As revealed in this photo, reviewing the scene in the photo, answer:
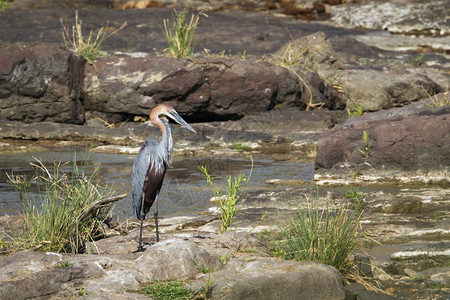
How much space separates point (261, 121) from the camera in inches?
582

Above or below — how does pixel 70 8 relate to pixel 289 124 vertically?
above

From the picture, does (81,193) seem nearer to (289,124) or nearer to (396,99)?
(289,124)

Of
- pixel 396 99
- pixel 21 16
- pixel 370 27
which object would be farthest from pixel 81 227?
pixel 370 27

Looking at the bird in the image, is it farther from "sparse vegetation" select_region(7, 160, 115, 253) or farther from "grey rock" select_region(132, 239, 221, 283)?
"grey rock" select_region(132, 239, 221, 283)

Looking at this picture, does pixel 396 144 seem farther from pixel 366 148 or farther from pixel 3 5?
pixel 3 5

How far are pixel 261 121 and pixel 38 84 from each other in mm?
4312

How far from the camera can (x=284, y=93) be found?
51.1 feet

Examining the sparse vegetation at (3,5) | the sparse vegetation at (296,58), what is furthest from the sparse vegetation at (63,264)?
the sparse vegetation at (3,5)

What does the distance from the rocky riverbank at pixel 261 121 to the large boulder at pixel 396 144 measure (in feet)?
0.06

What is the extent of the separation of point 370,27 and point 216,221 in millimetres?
16232

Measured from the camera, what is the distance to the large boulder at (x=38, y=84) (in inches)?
557

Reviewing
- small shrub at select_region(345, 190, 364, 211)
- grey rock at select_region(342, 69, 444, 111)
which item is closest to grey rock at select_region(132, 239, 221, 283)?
small shrub at select_region(345, 190, 364, 211)

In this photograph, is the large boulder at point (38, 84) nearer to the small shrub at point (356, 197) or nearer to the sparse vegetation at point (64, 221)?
the small shrub at point (356, 197)

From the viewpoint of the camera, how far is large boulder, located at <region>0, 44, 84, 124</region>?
14.2m
